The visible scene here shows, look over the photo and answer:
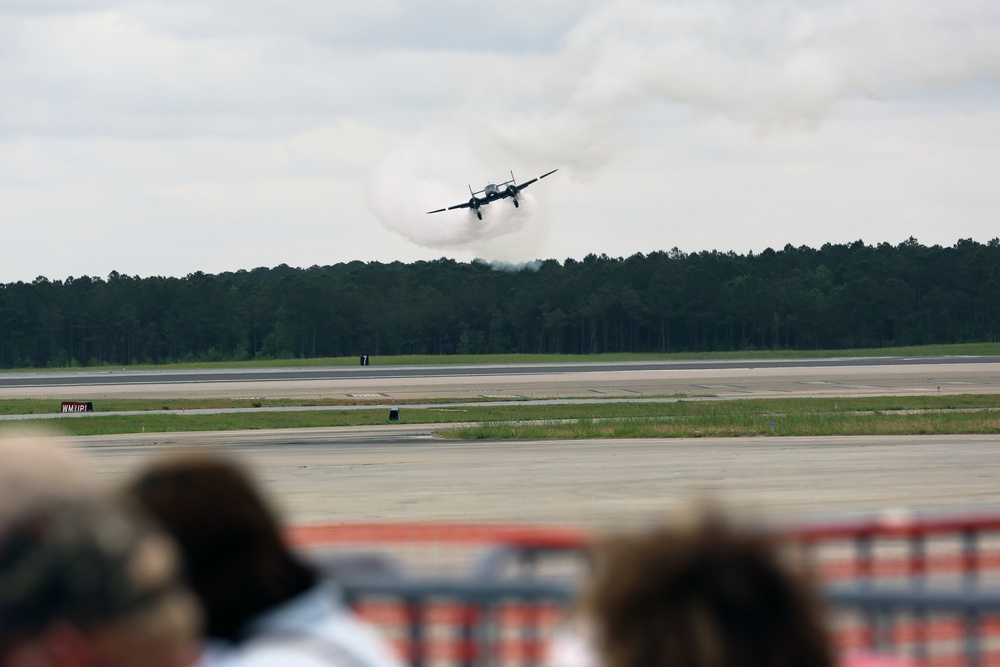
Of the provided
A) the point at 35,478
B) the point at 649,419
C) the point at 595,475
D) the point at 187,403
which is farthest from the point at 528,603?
the point at 187,403

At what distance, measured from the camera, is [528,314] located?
6644 inches

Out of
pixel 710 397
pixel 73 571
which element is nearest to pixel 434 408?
pixel 710 397

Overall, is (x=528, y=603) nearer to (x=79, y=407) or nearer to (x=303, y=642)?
(x=303, y=642)

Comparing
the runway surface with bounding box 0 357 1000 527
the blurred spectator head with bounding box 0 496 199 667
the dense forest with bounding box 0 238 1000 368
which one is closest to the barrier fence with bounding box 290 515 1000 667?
the blurred spectator head with bounding box 0 496 199 667

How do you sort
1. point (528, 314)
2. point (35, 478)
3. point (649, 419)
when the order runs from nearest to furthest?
1. point (35, 478)
2. point (649, 419)
3. point (528, 314)

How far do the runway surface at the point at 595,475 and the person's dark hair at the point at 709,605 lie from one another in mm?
12671

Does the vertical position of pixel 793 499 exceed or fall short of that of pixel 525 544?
it falls short

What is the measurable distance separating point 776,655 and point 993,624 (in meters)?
3.92

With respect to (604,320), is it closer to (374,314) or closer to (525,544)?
(374,314)

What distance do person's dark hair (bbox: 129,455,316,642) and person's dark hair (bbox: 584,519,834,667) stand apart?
1.17m

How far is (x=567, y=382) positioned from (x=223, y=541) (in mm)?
68230

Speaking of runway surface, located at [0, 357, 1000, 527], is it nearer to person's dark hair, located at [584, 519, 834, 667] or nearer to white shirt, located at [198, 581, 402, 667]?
person's dark hair, located at [584, 519, 834, 667]

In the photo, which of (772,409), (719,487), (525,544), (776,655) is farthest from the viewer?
(772,409)

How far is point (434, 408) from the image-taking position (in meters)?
51.3
